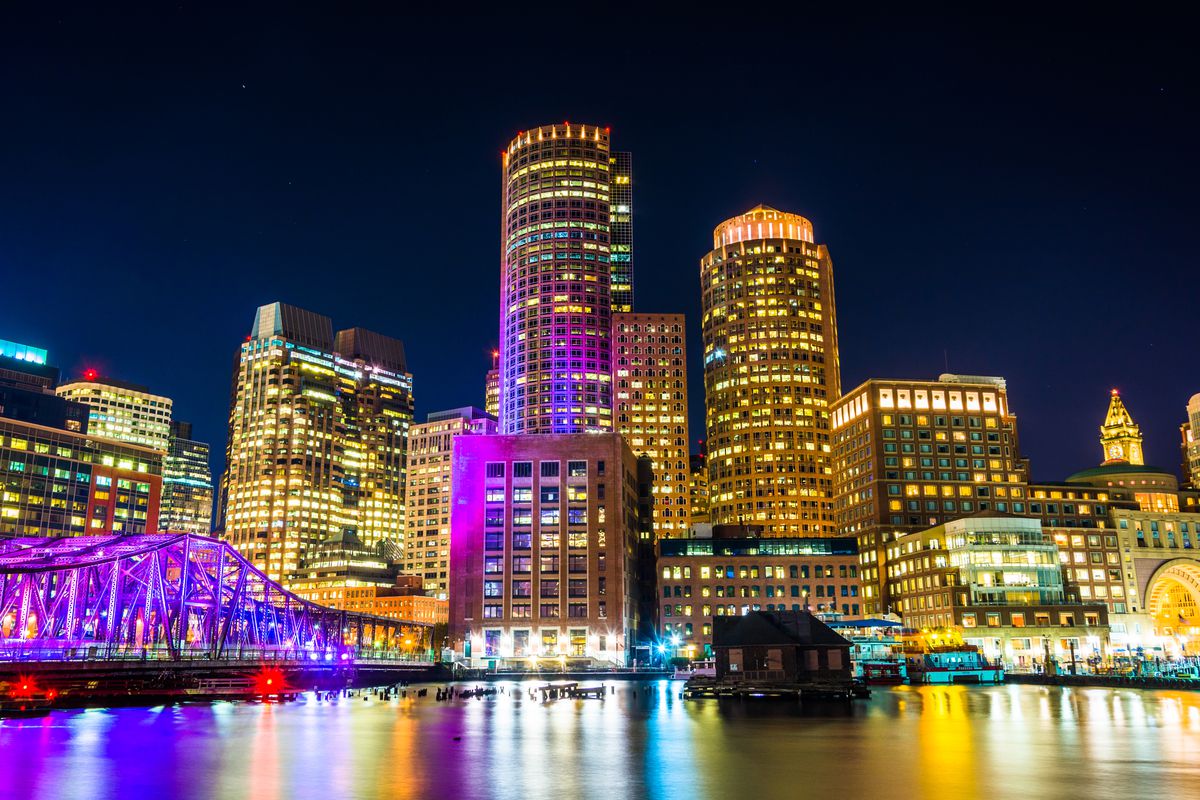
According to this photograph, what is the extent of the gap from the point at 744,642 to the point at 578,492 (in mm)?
76377

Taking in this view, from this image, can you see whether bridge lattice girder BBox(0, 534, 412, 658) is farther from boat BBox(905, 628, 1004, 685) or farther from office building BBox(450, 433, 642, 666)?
boat BBox(905, 628, 1004, 685)

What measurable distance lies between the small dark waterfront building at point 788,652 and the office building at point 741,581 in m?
90.3

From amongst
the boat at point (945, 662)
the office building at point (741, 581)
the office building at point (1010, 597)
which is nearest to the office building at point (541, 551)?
the office building at point (741, 581)

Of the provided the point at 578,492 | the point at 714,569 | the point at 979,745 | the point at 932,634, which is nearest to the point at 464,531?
the point at 578,492

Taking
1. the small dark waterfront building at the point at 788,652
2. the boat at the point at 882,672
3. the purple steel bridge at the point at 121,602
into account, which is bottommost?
the boat at the point at 882,672

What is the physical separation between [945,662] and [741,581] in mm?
46073

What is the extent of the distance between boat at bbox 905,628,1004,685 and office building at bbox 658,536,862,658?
2136 cm

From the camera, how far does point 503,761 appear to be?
144 feet

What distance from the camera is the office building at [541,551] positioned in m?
163

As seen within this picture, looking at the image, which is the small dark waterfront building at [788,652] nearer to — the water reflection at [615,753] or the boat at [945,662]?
the water reflection at [615,753]

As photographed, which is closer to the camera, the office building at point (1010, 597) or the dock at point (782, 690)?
the dock at point (782, 690)

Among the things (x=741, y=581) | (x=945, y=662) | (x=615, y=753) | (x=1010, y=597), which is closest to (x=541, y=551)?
(x=741, y=581)

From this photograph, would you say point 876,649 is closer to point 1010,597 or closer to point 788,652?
point 1010,597

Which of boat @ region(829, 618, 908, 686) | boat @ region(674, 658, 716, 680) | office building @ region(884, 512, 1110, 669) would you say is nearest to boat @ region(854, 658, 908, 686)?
boat @ region(829, 618, 908, 686)
